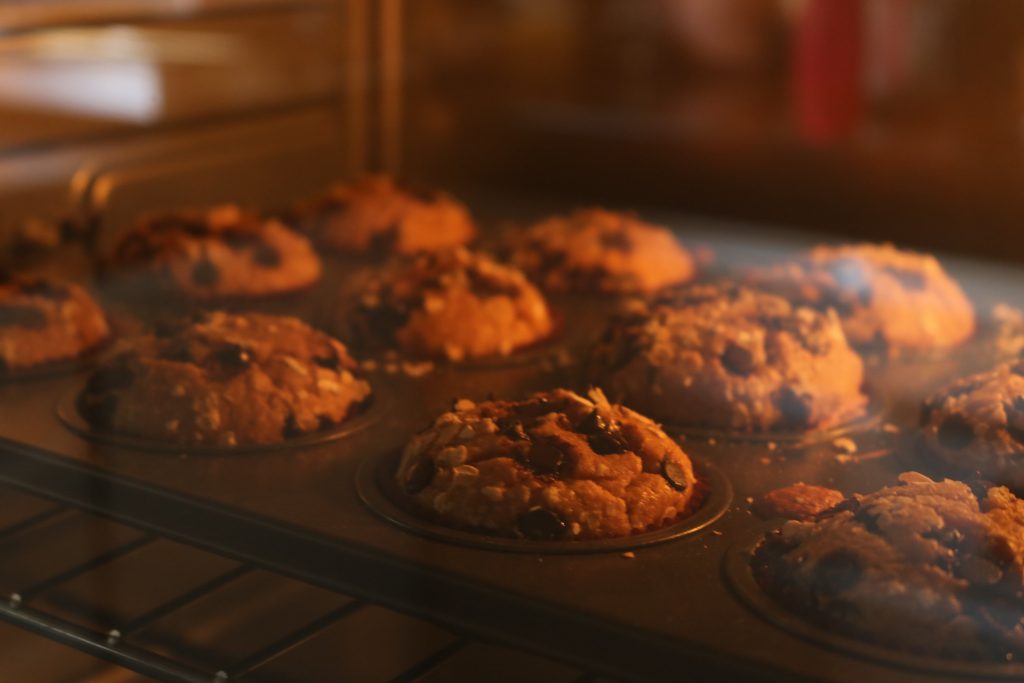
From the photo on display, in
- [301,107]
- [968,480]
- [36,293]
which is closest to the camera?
[968,480]

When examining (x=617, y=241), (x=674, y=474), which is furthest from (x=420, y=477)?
(x=617, y=241)

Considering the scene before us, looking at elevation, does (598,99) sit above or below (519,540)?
above

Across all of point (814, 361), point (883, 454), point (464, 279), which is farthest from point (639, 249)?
point (883, 454)

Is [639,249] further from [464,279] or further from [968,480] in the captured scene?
[968,480]

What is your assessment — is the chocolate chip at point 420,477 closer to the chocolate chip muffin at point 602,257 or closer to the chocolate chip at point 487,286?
the chocolate chip at point 487,286

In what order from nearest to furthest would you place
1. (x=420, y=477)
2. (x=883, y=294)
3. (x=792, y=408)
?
(x=420, y=477)
(x=792, y=408)
(x=883, y=294)

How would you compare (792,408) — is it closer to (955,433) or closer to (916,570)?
(955,433)
